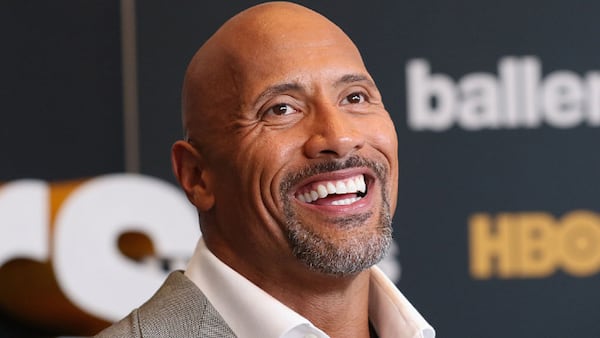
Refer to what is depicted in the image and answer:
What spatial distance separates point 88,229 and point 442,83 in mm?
1164

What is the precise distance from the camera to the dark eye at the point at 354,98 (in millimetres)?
1720

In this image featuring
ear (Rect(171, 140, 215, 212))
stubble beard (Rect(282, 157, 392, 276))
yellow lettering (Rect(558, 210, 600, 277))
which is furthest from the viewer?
yellow lettering (Rect(558, 210, 600, 277))

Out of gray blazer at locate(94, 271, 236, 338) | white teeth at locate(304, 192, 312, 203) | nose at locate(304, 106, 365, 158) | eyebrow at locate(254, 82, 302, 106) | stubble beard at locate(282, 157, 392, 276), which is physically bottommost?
gray blazer at locate(94, 271, 236, 338)

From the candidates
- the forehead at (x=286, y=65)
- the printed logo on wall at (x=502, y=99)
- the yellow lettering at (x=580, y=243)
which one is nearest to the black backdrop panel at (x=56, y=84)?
the printed logo on wall at (x=502, y=99)

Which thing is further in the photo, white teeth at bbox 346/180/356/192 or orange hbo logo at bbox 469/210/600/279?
orange hbo logo at bbox 469/210/600/279

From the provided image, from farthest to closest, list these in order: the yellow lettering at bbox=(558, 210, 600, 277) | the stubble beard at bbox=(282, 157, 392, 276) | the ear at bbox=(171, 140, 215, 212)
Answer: the yellow lettering at bbox=(558, 210, 600, 277), the ear at bbox=(171, 140, 215, 212), the stubble beard at bbox=(282, 157, 392, 276)

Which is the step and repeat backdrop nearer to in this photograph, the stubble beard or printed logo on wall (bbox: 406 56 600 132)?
printed logo on wall (bbox: 406 56 600 132)

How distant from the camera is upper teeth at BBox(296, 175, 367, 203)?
166cm

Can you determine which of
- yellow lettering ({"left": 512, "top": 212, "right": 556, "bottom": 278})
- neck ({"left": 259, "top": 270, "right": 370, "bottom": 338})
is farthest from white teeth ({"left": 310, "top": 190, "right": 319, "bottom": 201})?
yellow lettering ({"left": 512, "top": 212, "right": 556, "bottom": 278})

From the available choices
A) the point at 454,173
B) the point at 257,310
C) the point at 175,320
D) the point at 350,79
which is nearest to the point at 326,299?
the point at 257,310

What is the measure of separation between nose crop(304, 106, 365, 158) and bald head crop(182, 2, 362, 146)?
0.08m

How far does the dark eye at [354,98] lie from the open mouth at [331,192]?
112 millimetres

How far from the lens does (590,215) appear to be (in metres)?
3.59

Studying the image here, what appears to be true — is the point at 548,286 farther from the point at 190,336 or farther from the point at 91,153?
the point at 190,336
